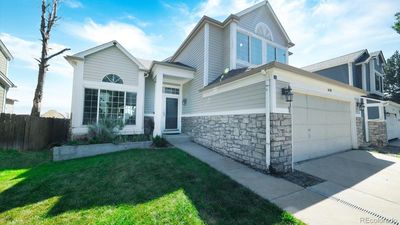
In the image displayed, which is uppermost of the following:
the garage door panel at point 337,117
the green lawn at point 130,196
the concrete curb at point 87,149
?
the garage door panel at point 337,117

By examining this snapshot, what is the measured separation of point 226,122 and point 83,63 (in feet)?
24.4

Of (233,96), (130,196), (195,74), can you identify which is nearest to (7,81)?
(195,74)

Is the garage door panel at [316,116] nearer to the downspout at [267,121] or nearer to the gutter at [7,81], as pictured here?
the downspout at [267,121]

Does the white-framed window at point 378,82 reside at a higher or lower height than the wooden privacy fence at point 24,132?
higher

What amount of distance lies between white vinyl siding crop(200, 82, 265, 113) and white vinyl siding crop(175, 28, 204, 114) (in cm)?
146

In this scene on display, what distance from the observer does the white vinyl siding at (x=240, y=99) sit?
5.28m

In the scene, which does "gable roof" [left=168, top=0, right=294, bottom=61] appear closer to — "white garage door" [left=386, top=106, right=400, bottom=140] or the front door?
the front door

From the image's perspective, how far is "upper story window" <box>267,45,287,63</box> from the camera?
10.9m

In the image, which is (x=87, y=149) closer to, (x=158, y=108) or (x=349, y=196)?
(x=158, y=108)

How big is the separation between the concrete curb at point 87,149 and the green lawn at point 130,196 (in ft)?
2.99

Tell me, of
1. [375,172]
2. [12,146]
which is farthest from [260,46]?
[12,146]

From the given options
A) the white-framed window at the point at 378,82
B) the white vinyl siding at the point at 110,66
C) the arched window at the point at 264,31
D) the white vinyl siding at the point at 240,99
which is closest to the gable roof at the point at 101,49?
the white vinyl siding at the point at 110,66

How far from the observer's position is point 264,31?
422 inches

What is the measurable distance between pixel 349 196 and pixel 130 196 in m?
4.61
